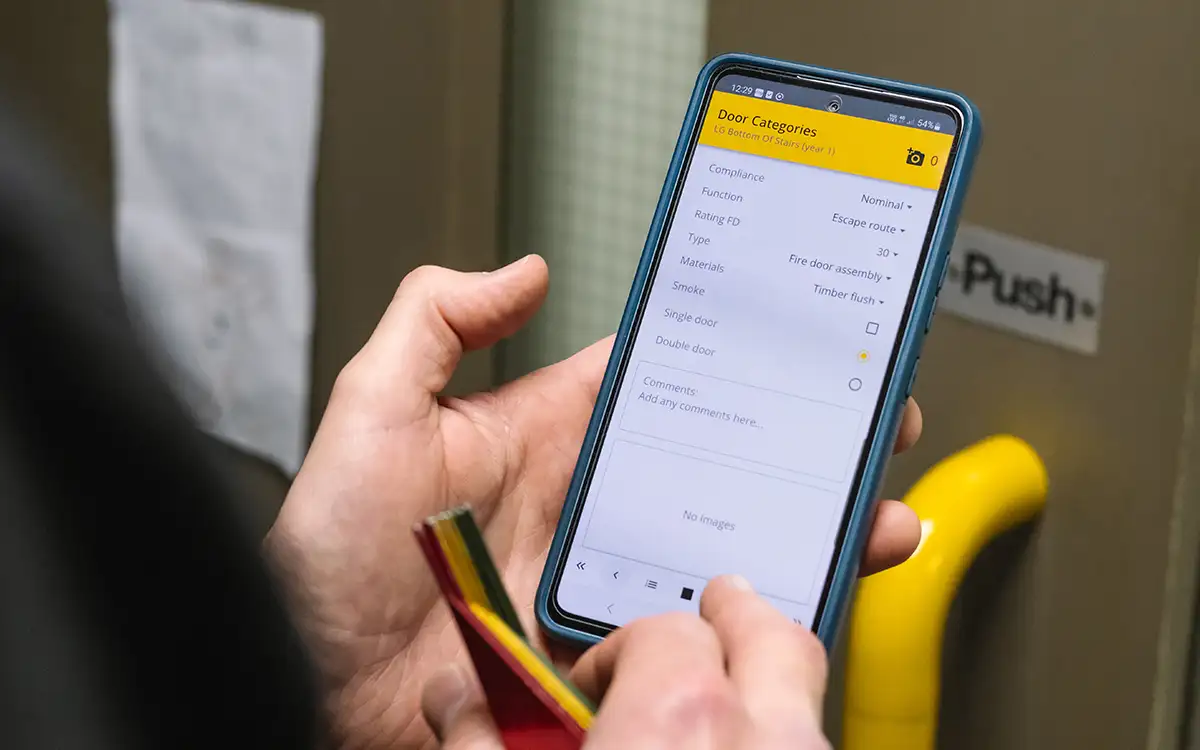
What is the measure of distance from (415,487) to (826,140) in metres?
0.20

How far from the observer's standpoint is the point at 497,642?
1.05 feet

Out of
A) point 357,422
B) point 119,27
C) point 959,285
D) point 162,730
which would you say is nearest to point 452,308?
point 357,422

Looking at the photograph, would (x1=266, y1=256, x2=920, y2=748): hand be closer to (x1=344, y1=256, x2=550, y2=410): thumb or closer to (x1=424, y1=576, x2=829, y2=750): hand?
(x1=344, y1=256, x2=550, y2=410): thumb

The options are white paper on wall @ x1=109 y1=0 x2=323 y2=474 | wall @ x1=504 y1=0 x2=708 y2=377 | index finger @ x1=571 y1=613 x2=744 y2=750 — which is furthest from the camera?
white paper on wall @ x1=109 y1=0 x2=323 y2=474

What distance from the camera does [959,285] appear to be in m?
0.56

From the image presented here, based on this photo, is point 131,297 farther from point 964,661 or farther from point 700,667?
point 964,661

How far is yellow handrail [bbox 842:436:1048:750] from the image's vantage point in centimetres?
52

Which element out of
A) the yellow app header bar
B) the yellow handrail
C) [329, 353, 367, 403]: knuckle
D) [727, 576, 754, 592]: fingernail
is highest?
the yellow app header bar

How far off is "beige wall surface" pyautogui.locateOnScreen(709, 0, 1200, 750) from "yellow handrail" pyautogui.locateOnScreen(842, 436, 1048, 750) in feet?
0.10

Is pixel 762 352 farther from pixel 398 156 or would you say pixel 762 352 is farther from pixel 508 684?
pixel 398 156

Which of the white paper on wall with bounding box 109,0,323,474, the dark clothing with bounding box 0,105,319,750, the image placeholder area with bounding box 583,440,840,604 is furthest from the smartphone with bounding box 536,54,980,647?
the white paper on wall with bounding box 109,0,323,474

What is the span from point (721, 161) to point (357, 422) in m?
0.17

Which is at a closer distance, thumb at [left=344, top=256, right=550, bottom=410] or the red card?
the red card

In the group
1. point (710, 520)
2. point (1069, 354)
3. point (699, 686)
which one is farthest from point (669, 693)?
point (1069, 354)
